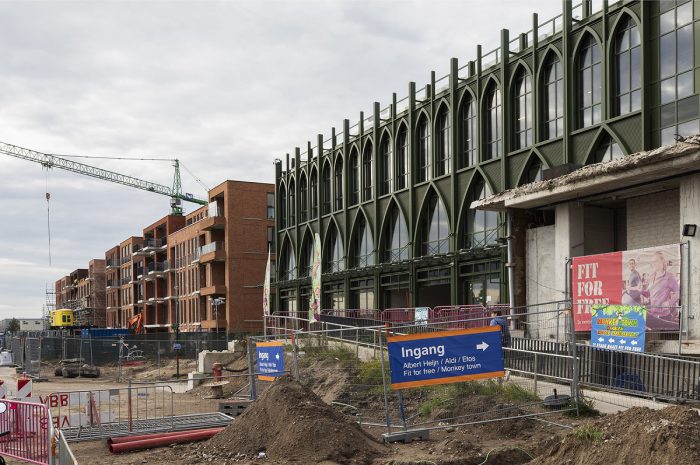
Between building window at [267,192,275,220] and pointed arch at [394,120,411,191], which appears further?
building window at [267,192,275,220]

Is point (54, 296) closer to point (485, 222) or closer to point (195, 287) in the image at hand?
point (195, 287)

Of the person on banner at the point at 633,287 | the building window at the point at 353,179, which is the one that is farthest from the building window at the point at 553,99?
the building window at the point at 353,179

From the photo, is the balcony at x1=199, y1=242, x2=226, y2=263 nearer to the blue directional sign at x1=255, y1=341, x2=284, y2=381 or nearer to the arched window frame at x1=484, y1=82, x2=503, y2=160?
the arched window frame at x1=484, y1=82, x2=503, y2=160

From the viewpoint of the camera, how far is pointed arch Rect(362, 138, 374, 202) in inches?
1896

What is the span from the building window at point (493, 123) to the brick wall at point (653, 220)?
43.6ft

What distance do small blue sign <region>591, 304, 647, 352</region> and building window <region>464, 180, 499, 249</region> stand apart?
18.1 metres

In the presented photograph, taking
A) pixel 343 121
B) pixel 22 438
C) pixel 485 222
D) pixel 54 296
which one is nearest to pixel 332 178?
pixel 343 121

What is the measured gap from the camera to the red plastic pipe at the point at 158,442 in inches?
551

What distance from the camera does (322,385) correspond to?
20.9m

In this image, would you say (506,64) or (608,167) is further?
(506,64)

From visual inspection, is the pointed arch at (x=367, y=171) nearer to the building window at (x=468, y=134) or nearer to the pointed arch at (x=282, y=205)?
the building window at (x=468, y=134)

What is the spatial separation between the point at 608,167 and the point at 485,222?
15095mm

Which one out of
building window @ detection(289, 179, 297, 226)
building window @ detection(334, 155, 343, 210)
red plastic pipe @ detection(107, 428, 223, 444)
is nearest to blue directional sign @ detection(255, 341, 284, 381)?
red plastic pipe @ detection(107, 428, 223, 444)

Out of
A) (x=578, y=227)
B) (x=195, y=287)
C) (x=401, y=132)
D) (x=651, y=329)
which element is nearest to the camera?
(x=651, y=329)
